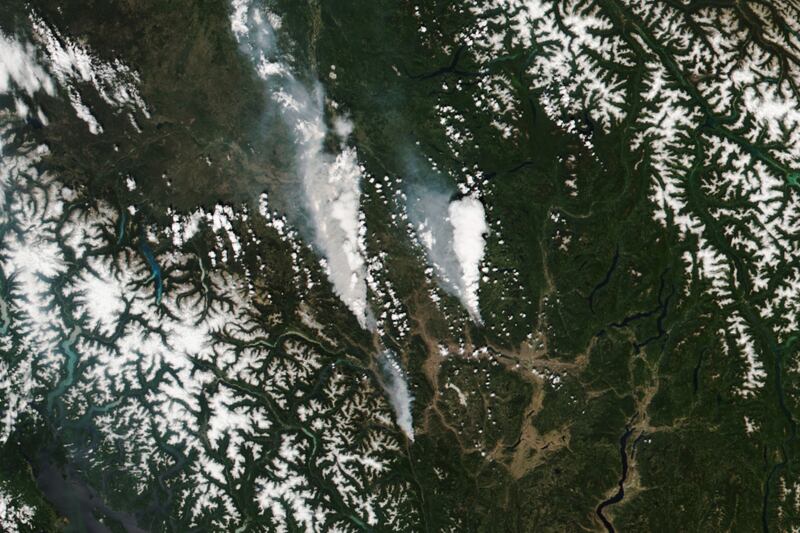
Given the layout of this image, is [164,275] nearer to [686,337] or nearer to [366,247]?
[366,247]

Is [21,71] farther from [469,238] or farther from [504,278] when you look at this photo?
[504,278]

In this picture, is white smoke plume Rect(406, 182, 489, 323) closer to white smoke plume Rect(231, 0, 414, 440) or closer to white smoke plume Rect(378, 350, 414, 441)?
white smoke plume Rect(231, 0, 414, 440)

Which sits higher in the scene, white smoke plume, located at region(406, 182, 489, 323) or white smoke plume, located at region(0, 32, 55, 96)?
white smoke plume, located at region(0, 32, 55, 96)

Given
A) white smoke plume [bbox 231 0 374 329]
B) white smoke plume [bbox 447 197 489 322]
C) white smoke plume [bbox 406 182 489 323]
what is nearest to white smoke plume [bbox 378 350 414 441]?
white smoke plume [bbox 231 0 374 329]

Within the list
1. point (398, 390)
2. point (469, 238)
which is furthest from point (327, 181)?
→ point (398, 390)

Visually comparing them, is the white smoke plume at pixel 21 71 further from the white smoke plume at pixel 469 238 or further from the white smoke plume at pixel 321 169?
the white smoke plume at pixel 469 238

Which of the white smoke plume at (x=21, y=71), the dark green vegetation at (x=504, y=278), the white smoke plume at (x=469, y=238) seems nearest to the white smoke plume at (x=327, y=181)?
the dark green vegetation at (x=504, y=278)

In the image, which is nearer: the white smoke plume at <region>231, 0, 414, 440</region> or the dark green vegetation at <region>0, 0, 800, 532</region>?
the dark green vegetation at <region>0, 0, 800, 532</region>
